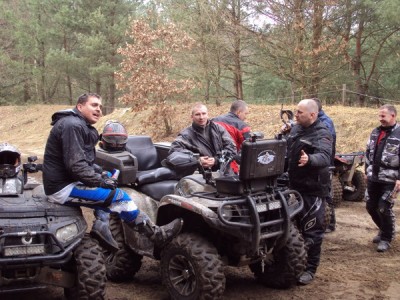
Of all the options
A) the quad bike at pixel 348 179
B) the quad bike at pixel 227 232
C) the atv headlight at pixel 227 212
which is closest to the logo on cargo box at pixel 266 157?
the quad bike at pixel 227 232

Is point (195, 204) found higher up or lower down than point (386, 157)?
lower down

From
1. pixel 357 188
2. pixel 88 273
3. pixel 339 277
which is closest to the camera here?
pixel 88 273

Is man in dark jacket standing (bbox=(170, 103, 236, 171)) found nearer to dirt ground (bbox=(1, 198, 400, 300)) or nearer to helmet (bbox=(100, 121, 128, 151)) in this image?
helmet (bbox=(100, 121, 128, 151))

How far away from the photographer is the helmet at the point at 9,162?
14.8ft

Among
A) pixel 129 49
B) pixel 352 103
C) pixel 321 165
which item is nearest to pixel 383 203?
pixel 321 165

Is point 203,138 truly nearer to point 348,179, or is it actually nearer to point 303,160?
point 303,160

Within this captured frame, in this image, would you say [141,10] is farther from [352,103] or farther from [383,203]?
[383,203]

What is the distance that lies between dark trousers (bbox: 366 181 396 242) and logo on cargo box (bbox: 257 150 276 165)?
100 inches

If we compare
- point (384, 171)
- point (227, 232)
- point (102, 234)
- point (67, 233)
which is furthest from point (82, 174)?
point (384, 171)

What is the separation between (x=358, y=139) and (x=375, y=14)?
28.5ft

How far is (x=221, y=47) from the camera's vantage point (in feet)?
65.6

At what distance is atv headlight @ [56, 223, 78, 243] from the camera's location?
3.91 meters

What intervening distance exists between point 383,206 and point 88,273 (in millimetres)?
3838

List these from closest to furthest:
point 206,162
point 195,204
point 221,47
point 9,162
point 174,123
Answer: point 195,204
point 9,162
point 206,162
point 174,123
point 221,47
